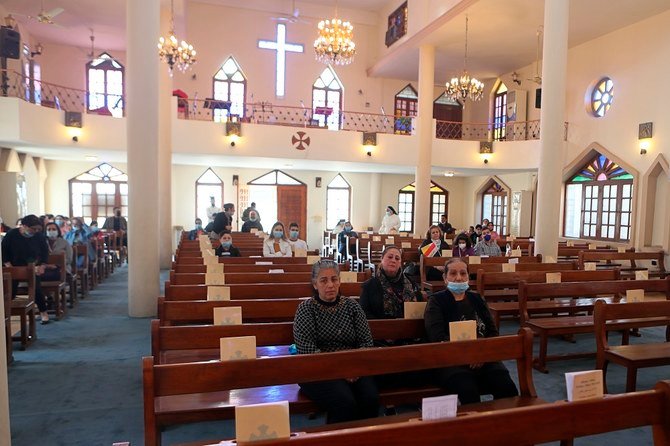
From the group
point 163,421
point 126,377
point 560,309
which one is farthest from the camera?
point 560,309

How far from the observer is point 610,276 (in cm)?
519

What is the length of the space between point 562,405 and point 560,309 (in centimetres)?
356

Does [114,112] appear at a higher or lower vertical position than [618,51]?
lower

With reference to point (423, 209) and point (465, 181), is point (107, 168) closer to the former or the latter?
point (423, 209)

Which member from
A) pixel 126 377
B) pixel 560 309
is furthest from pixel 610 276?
pixel 126 377

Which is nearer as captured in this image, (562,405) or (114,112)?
(562,405)

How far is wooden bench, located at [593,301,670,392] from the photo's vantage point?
132 inches

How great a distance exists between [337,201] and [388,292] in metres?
13.1

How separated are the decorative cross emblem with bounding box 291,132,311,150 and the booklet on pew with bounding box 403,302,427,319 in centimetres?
921

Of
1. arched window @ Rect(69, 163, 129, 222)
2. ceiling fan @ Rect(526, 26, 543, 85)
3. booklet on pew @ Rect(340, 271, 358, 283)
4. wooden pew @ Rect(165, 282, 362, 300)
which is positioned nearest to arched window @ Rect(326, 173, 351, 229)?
arched window @ Rect(69, 163, 129, 222)

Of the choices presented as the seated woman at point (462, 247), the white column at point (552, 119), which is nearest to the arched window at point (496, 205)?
the white column at point (552, 119)

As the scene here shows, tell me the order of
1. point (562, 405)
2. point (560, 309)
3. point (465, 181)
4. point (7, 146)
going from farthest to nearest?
1. point (465, 181)
2. point (7, 146)
3. point (560, 309)
4. point (562, 405)

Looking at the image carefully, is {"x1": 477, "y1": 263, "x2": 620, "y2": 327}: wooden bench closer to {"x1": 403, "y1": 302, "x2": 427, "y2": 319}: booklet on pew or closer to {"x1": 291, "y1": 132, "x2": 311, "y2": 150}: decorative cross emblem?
{"x1": 403, "y1": 302, "x2": 427, "y2": 319}: booklet on pew

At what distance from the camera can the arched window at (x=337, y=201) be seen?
53.5 feet
